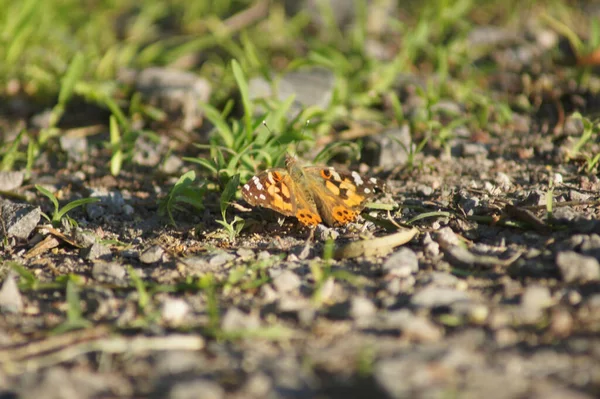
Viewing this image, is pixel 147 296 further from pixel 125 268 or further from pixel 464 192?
pixel 464 192

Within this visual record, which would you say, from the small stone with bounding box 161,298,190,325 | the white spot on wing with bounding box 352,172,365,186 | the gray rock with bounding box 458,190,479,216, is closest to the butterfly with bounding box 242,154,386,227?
the white spot on wing with bounding box 352,172,365,186

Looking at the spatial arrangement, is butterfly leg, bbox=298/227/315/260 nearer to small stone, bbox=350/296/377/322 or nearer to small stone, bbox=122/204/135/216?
small stone, bbox=350/296/377/322

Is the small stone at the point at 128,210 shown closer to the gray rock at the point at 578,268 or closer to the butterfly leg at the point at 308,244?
the butterfly leg at the point at 308,244

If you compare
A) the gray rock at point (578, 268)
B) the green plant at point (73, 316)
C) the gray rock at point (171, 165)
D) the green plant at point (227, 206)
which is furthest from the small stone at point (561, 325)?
the gray rock at point (171, 165)

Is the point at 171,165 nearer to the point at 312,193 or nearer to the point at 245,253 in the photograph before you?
the point at 312,193

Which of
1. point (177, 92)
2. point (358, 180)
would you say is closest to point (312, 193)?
point (358, 180)
